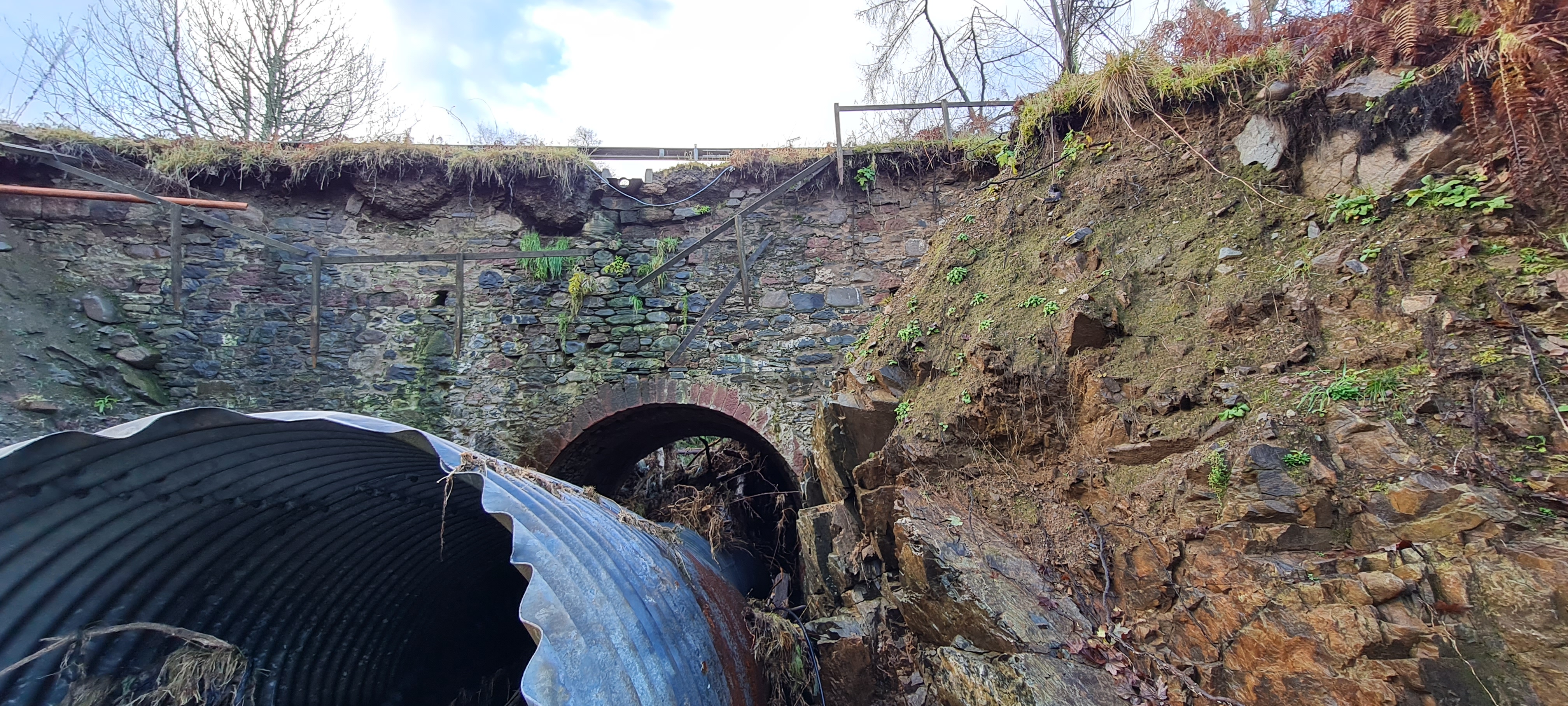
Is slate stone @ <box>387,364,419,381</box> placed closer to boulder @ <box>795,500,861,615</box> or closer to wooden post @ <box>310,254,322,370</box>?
wooden post @ <box>310,254,322,370</box>

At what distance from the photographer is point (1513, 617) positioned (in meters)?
2.01

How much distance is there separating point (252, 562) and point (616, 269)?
4.00m

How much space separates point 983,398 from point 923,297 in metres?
1.18

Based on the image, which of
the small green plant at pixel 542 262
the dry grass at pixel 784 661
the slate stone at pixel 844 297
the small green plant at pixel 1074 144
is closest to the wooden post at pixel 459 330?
the small green plant at pixel 542 262

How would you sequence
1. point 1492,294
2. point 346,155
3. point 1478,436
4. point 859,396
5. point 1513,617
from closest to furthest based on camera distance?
point 1513,617 → point 1478,436 → point 1492,294 → point 859,396 → point 346,155

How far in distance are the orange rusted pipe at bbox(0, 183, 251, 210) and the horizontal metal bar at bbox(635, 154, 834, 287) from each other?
3988 mm

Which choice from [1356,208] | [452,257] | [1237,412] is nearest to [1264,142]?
[1356,208]

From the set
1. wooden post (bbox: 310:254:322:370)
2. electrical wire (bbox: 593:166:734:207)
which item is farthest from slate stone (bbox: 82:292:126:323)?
electrical wire (bbox: 593:166:734:207)

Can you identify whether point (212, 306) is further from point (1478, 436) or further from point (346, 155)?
point (1478, 436)

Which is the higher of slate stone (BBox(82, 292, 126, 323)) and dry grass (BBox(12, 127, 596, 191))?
dry grass (BBox(12, 127, 596, 191))

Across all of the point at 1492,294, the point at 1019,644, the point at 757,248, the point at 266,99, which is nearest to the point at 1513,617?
the point at 1492,294

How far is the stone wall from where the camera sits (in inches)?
253

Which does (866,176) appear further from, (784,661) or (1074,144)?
(784,661)

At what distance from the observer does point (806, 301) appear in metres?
7.02
